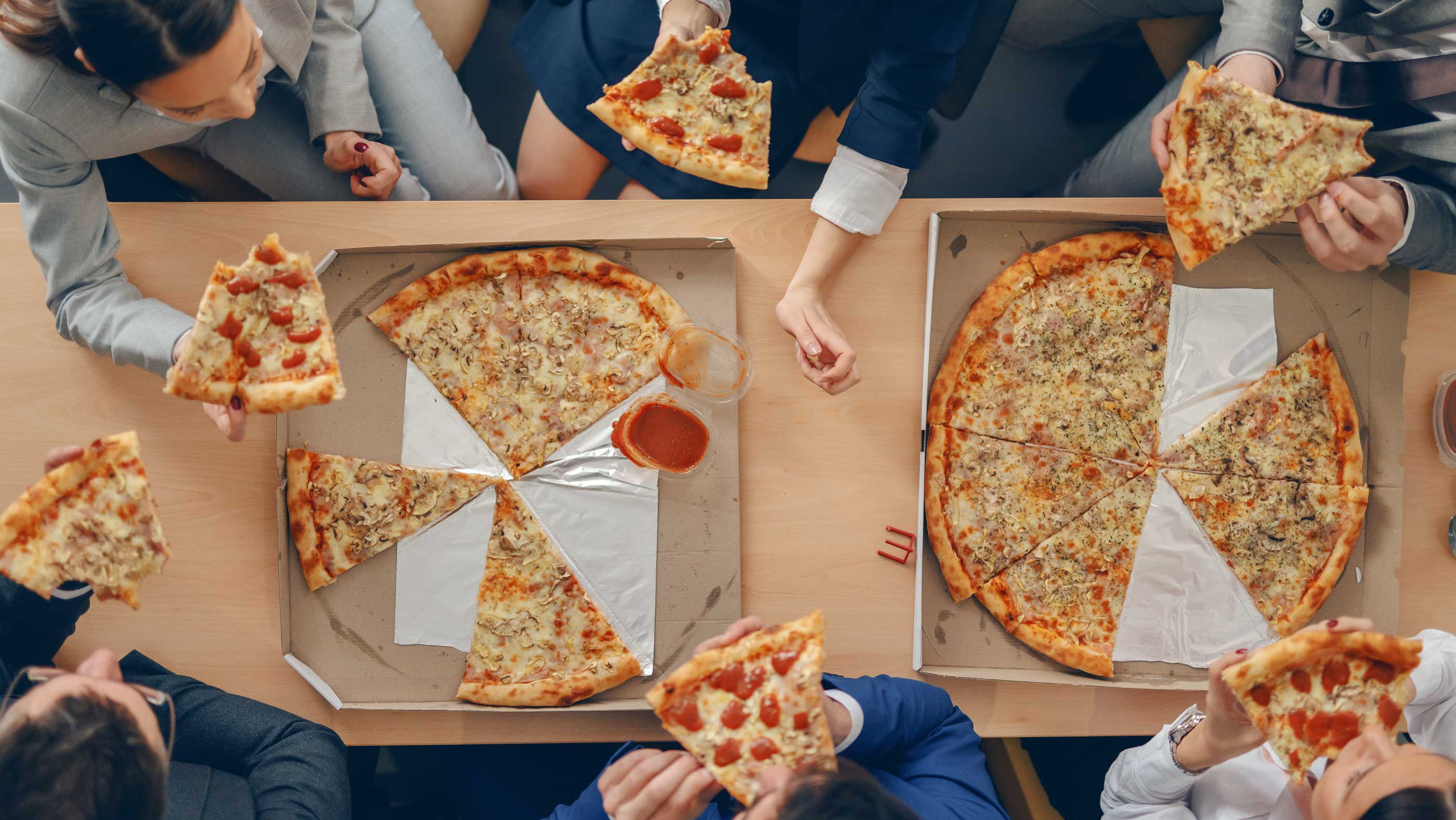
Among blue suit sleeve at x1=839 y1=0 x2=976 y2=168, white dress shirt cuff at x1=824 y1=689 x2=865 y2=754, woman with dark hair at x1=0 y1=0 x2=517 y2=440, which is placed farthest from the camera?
white dress shirt cuff at x1=824 y1=689 x2=865 y2=754

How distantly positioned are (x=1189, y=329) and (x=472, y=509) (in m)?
2.20

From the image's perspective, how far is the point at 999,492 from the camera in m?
2.47

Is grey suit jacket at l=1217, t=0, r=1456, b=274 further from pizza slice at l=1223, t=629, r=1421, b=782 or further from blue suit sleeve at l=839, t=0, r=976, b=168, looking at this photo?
pizza slice at l=1223, t=629, r=1421, b=782

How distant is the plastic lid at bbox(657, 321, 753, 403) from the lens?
233 cm

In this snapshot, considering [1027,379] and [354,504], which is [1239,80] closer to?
[1027,379]

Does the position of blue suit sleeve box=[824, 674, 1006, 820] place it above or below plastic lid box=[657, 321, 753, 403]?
below

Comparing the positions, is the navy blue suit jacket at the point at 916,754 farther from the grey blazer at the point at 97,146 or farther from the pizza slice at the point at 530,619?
the grey blazer at the point at 97,146

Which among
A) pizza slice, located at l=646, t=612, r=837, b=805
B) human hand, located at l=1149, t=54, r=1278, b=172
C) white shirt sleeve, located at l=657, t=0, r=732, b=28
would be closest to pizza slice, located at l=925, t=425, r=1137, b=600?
pizza slice, located at l=646, t=612, r=837, b=805

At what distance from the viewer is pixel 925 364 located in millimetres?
2381

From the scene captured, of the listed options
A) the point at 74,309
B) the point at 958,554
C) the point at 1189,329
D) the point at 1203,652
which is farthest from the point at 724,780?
the point at 74,309

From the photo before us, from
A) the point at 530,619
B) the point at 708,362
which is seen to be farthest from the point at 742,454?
the point at 530,619

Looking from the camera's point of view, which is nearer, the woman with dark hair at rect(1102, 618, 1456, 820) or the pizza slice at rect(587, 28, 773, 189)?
the woman with dark hair at rect(1102, 618, 1456, 820)

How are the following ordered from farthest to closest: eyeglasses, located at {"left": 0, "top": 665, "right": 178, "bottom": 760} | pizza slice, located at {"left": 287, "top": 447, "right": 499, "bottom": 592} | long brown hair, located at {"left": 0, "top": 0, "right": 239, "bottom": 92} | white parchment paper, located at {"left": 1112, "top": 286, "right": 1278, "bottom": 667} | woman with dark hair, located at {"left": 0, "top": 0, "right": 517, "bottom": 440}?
white parchment paper, located at {"left": 1112, "top": 286, "right": 1278, "bottom": 667}
pizza slice, located at {"left": 287, "top": 447, "right": 499, "bottom": 592}
eyeglasses, located at {"left": 0, "top": 665, "right": 178, "bottom": 760}
woman with dark hair, located at {"left": 0, "top": 0, "right": 517, "bottom": 440}
long brown hair, located at {"left": 0, "top": 0, "right": 239, "bottom": 92}

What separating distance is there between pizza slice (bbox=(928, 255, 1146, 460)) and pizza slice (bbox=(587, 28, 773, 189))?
78cm
